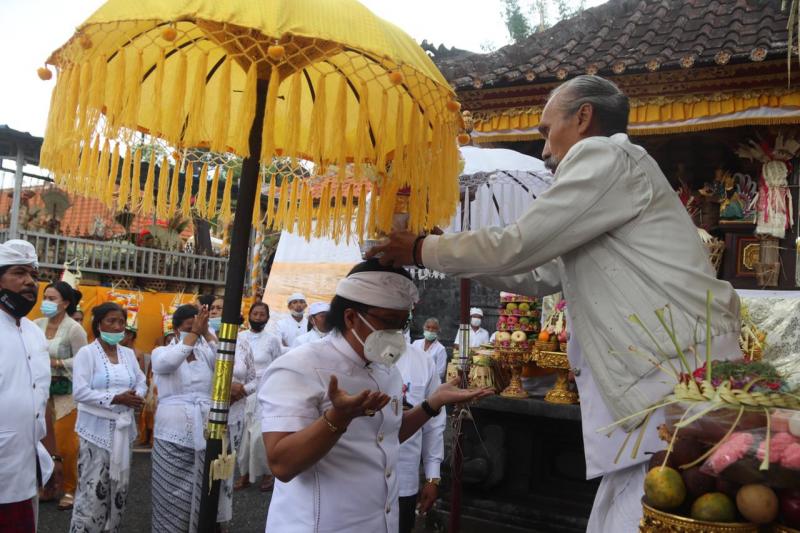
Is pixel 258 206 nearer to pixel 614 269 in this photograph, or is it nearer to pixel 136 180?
pixel 136 180

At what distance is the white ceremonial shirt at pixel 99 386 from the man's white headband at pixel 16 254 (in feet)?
5.44

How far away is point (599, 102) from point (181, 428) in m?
4.35

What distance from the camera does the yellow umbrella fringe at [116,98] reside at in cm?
268

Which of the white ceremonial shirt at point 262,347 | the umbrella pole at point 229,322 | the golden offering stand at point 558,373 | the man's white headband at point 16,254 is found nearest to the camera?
the umbrella pole at point 229,322

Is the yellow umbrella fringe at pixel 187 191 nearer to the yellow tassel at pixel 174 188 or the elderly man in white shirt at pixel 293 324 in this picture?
the yellow tassel at pixel 174 188

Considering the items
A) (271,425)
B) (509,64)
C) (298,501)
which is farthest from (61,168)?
(509,64)

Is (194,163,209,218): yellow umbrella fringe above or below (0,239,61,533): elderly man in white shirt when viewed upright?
above

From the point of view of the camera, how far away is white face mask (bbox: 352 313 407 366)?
2741mm

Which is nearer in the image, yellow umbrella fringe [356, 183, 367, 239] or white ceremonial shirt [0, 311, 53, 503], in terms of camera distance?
yellow umbrella fringe [356, 183, 367, 239]

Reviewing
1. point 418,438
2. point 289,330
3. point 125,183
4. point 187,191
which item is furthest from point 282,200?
point 289,330

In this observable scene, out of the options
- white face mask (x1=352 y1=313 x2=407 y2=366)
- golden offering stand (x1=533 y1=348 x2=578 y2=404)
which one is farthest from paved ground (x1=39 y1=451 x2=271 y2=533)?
white face mask (x1=352 y1=313 x2=407 y2=366)

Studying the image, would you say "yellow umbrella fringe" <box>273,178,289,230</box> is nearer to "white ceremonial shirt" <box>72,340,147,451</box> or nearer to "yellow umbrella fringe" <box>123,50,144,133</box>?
"yellow umbrella fringe" <box>123,50,144,133</box>

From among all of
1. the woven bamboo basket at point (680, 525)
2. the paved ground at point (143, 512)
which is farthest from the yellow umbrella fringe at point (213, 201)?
the paved ground at point (143, 512)

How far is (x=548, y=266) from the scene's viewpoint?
3143 mm
